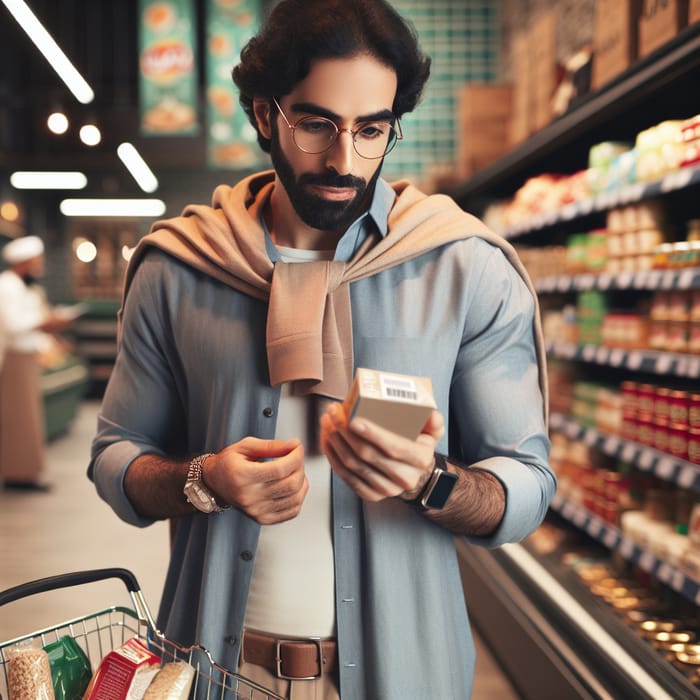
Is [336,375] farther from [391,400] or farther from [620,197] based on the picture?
[620,197]

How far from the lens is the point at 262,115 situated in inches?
61.4

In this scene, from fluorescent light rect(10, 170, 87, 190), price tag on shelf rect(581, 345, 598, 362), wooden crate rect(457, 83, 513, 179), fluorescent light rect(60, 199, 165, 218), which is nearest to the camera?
price tag on shelf rect(581, 345, 598, 362)

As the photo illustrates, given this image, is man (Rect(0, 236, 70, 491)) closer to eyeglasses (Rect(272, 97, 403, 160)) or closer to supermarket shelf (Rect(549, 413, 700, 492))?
supermarket shelf (Rect(549, 413, 700, 492))

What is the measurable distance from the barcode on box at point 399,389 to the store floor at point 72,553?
264 centimetres

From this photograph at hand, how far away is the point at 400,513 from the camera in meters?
1.38

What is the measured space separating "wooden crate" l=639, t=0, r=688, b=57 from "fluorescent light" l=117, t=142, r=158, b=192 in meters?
10.4

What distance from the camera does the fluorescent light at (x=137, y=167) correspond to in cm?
1241

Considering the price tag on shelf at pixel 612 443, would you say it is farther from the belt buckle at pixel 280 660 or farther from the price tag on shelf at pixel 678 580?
the belt buckle at pixel 280 660

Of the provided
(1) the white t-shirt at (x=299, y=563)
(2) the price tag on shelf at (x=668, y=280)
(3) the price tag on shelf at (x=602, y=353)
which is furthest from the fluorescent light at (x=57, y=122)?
(1) the white t-shirt at (x=299, y=563)

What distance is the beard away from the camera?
4.50 ft

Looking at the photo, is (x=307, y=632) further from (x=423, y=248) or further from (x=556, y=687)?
(x=556, y=687)

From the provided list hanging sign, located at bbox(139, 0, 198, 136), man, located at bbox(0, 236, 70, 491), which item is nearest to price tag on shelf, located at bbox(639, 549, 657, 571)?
man, located at bbox(0, 236, 70, 491)

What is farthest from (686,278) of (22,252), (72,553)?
(22,252)

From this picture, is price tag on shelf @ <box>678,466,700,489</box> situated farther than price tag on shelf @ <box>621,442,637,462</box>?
No
